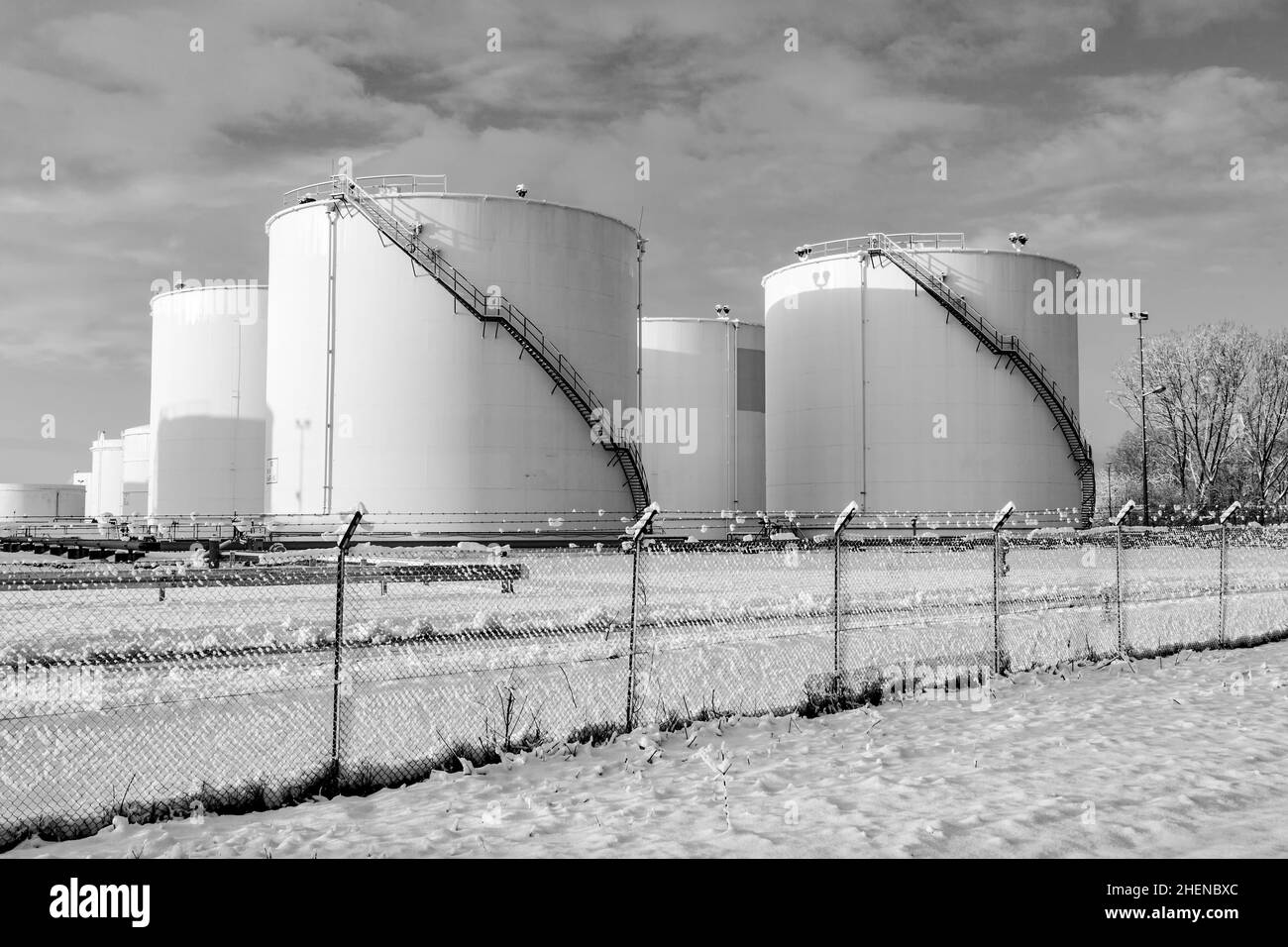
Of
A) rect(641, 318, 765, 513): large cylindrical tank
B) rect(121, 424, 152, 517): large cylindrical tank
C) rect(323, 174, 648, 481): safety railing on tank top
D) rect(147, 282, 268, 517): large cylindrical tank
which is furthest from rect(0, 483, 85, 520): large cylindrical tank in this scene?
rect(323, 174, 648, 481): safety railing on tank top

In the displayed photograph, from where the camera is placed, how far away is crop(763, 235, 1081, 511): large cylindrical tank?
39719 millimetres

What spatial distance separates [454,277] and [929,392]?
17.6 m

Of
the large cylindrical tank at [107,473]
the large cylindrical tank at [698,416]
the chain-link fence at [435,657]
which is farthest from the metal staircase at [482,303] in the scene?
the large cylindrical tank at [107,473]

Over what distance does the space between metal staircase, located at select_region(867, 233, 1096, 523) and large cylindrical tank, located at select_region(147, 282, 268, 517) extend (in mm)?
25056

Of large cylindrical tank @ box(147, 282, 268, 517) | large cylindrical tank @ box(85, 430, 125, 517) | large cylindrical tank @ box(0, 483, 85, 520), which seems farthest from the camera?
large cylindrical tank @ box(0, 483, 85, 520)

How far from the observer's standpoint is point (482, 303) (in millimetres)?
32656

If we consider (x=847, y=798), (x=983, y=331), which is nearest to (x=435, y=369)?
(x=983, y=331)

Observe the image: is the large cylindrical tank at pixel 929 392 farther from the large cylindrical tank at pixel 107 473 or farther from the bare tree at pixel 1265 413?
the large cylindrical tank at pixel 107 473

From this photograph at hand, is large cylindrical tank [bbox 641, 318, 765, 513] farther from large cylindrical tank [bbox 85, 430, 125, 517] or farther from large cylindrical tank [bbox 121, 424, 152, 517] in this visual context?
large cylindrical tank [bbox 85, 430, 125, 517]

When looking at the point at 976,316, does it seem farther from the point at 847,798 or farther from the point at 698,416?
the point at 847,798

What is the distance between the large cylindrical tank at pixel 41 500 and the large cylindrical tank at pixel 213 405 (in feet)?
146

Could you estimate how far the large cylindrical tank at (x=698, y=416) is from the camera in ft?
159
